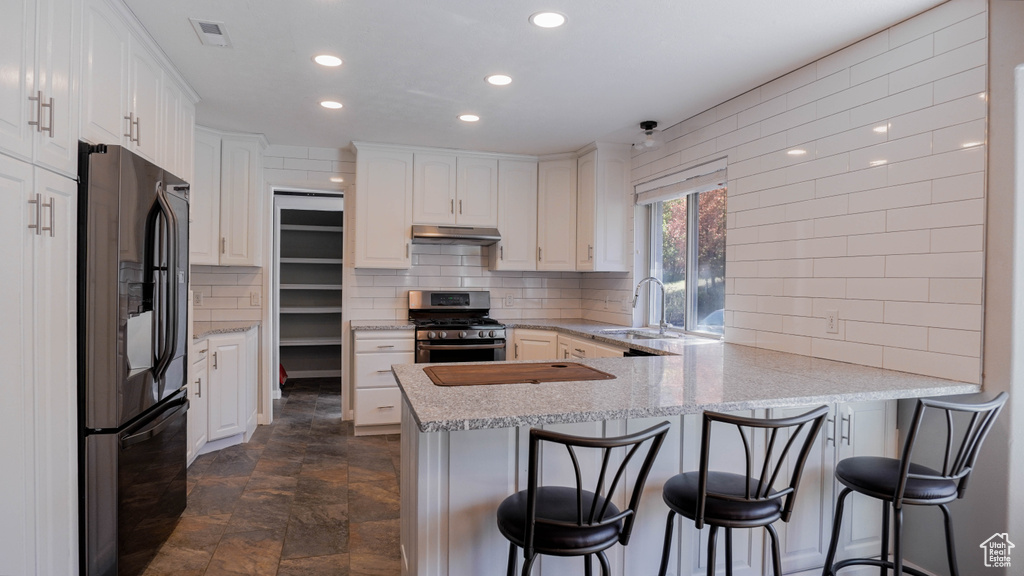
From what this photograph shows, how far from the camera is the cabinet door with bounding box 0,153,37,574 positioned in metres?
1.56

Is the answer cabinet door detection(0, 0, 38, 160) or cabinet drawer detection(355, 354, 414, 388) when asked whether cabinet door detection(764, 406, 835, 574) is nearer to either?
cabinet door detection(0, 0, 38, 160)

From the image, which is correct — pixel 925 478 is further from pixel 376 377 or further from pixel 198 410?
pixel 198 410

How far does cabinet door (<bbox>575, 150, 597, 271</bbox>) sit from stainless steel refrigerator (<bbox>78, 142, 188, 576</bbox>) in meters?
2.86

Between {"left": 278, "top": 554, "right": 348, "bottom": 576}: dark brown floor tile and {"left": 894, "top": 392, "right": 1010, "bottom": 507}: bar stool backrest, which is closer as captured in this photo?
{"left": 894, "top": 392, "right": 1010, "bottom": 507}: bar stool backrest

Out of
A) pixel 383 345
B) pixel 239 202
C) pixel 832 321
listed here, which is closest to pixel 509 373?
pixel 832 321

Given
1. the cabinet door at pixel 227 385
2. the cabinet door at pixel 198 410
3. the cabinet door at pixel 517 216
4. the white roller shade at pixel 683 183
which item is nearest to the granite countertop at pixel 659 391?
the white roller shade at pixel 683 183

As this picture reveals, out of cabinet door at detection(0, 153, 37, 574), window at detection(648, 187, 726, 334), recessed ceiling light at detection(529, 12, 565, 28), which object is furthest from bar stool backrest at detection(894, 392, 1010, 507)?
cabinet door at detection(0, 153, 37, 574)

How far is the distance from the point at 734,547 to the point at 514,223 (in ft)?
10.5

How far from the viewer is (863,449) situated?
224 cm

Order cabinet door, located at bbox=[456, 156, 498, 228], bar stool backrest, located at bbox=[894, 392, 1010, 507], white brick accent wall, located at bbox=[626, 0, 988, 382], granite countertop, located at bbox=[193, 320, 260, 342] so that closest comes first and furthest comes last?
bar stool backrest, located at bbox=[894, 392, 1010, 507] → white brick accent wall, located at bbox=[626, 0, 988, 382] → granite countertop, located at bbox=[193, 320, 260, 342] → cabinet door, located at bbox=[456, 156, 498, 228]

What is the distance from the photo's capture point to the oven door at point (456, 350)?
4.26m

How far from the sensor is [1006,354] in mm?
1899

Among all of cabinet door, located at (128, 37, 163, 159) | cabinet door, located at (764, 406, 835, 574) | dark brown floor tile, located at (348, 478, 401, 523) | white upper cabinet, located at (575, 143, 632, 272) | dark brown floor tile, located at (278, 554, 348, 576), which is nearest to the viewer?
Answer: cabinet door, located at (764, 406, 835, 574)

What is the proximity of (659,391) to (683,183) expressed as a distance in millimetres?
2237
